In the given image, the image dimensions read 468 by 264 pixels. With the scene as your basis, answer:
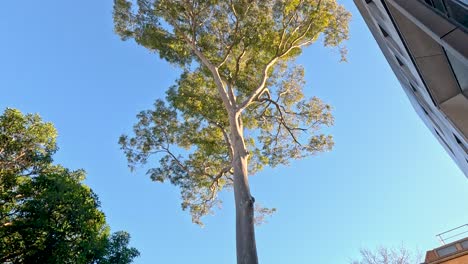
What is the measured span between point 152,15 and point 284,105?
5.52 m

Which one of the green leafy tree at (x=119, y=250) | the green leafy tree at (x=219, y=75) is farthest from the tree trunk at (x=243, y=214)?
the green leafy tree at (x=119, y=250)

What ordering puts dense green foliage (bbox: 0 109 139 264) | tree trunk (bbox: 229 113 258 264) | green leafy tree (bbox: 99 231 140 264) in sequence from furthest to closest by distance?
green leafy tree (bbox: 99 231 140 264) < dense green foliage (bbox: 0 109 139 264) < tree trunk (bbox: 229 113 258 264)

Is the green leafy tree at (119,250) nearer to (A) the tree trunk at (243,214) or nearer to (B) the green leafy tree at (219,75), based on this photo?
(B) the green leafy tree at (219,75)

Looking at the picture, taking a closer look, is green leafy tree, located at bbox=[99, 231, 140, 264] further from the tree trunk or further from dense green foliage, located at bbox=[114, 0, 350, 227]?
the tree trunk

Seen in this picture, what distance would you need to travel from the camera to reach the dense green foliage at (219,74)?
9.46 metres

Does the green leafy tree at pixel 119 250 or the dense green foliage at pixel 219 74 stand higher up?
the dense green foliage at pixel 219 74

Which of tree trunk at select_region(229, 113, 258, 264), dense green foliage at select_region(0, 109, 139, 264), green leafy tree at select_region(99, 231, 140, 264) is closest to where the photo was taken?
tree trunk at select_region(229, 113, 258, 264)

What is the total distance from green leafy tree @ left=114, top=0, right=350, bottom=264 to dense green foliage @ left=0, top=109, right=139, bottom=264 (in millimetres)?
2301

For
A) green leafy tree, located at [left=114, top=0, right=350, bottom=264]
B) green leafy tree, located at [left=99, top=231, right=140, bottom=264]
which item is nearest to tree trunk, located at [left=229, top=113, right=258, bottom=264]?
green leafy tree, located at [left=114, top=0, right=350, bottom=264]

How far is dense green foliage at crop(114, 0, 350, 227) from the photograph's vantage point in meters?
9.46

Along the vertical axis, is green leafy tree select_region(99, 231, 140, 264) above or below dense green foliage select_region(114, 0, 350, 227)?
below

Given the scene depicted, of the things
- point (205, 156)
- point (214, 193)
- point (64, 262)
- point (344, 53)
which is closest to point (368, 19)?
point (344, 53)

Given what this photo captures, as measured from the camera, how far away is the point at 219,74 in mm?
9602

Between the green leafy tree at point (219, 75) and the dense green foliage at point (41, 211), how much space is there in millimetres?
2301
